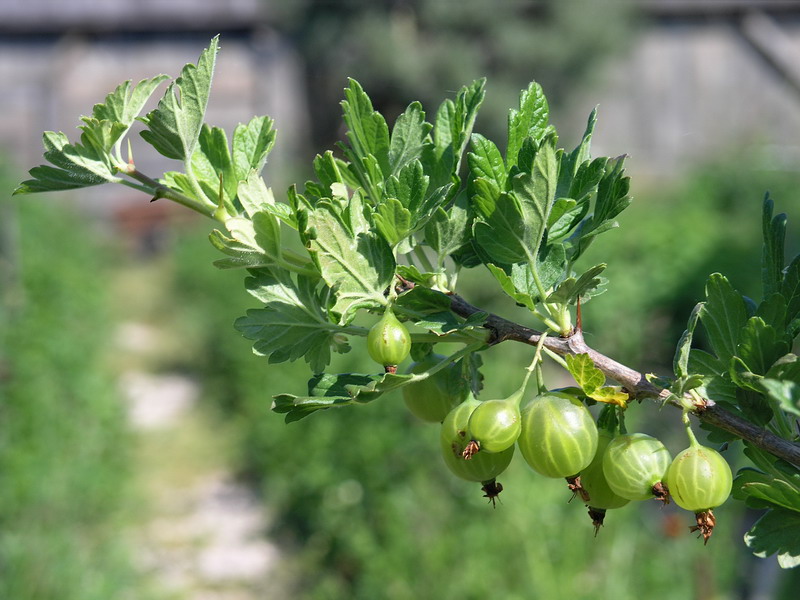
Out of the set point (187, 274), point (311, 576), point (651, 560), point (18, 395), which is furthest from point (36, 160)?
point (651, 560)

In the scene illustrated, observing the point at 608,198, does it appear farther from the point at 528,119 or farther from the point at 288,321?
the point at 288,321

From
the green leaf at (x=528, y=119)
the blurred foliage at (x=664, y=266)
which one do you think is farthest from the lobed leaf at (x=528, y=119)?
the blurred foliage at (x=664, y=266)

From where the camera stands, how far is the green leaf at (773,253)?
65 centimetres

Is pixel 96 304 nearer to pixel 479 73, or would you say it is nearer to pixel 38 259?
pixel 38 259

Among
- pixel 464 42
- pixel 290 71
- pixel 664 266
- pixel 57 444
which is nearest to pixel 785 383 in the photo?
pixel 57 444

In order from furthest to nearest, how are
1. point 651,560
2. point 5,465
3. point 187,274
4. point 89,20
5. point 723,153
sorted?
1. point 89,20
2. point 723,153
3. point 187,274
4. point 5,465
5. point 651,560

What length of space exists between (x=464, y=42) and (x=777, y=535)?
32.6ft

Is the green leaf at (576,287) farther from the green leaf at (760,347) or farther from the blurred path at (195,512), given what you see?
the blurred path at (195,512)

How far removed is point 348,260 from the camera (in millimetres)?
602

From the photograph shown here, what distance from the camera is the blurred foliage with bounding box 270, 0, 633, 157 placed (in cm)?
987

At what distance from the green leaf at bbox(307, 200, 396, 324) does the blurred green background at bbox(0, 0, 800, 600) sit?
1.26 ft

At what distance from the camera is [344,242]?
60 cm

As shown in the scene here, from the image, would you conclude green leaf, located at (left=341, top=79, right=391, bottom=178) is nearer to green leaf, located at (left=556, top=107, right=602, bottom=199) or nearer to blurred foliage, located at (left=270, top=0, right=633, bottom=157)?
green leaf, located at (left=556, top=107, right=602, bottom=199)

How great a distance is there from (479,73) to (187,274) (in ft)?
13.9
